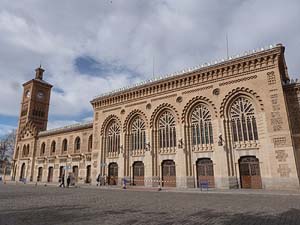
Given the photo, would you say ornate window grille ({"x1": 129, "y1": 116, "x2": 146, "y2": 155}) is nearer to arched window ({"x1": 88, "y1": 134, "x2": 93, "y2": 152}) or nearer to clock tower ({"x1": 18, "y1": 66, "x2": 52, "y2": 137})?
arched window ({"x1": 88, "y1": 134, "x2": 93, "y2": 152})

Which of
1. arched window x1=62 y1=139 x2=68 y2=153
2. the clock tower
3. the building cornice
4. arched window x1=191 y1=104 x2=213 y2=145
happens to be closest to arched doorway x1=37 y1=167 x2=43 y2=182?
arched window x1=62 y1=139 x2=68 y2=153

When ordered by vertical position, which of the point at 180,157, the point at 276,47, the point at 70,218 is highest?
the point at 276,47

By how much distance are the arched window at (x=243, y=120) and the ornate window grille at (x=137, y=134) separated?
10.8 meters

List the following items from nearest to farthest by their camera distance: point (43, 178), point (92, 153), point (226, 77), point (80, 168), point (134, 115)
Answer: 1. point (226, 77)
2. point (134, 115)
3. point (92, 153)
4. point (80, 168)
5. point (43, 178)

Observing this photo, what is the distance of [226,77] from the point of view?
23.7 m

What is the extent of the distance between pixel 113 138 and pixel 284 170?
20.4 meters

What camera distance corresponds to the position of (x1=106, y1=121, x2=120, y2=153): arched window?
30.8 meters

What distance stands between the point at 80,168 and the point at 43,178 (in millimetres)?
10644

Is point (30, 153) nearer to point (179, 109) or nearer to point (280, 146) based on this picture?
point (179, 109)

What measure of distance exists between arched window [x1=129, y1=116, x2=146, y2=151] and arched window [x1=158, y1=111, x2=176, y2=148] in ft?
7.64

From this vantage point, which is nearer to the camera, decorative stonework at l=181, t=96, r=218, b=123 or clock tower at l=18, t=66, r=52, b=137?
decorative stonework at l=181, t=96, r=218, b=123

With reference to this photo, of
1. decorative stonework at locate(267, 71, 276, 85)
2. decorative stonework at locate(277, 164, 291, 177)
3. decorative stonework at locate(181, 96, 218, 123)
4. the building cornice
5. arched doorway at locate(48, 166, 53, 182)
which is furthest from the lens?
arched doorway at locate(48, 166, 53, 182)

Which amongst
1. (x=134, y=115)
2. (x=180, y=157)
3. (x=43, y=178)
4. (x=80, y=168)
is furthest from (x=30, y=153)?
(x=180, y=157)

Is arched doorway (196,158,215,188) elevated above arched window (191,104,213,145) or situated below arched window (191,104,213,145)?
below
